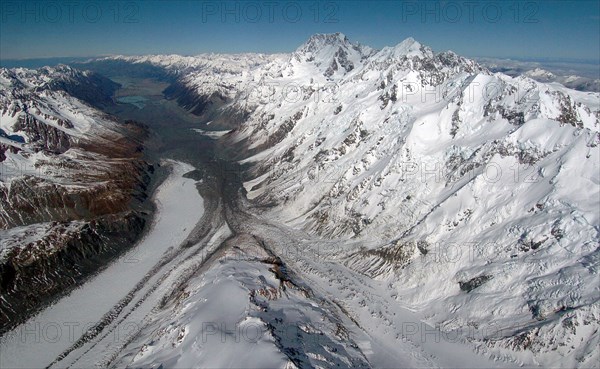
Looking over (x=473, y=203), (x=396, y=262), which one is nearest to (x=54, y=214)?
(x=396, y=262)

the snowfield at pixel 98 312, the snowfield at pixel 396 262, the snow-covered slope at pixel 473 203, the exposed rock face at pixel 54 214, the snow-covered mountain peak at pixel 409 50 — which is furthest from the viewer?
the snow-covered mountain peak at pixel 409 50

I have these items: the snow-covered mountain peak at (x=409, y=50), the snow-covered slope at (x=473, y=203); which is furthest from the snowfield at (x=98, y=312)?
the snow-covered mountain peak at (x=409, y=50)

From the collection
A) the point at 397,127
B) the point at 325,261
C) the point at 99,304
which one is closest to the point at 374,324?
the point at 325,261

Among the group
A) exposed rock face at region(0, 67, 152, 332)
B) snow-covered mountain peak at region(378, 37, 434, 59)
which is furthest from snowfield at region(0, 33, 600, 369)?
snow-covered mountain peak at region(378, 37, 434, 59)

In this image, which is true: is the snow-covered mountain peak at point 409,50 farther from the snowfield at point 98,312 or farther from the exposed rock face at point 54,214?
the exposed rock face at point 54,214

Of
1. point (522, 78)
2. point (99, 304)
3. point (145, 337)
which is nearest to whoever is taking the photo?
point (145, 337)

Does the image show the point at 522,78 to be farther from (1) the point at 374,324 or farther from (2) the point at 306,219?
(1) the point at 374,324

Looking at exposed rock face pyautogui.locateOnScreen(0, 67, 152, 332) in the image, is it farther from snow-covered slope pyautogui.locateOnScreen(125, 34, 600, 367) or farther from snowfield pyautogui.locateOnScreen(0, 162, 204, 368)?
snow-covered slope pyautogui.locateOnScreen(125, 34, 600, 367)

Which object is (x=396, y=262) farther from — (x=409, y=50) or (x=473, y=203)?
(x=409, y=50)
